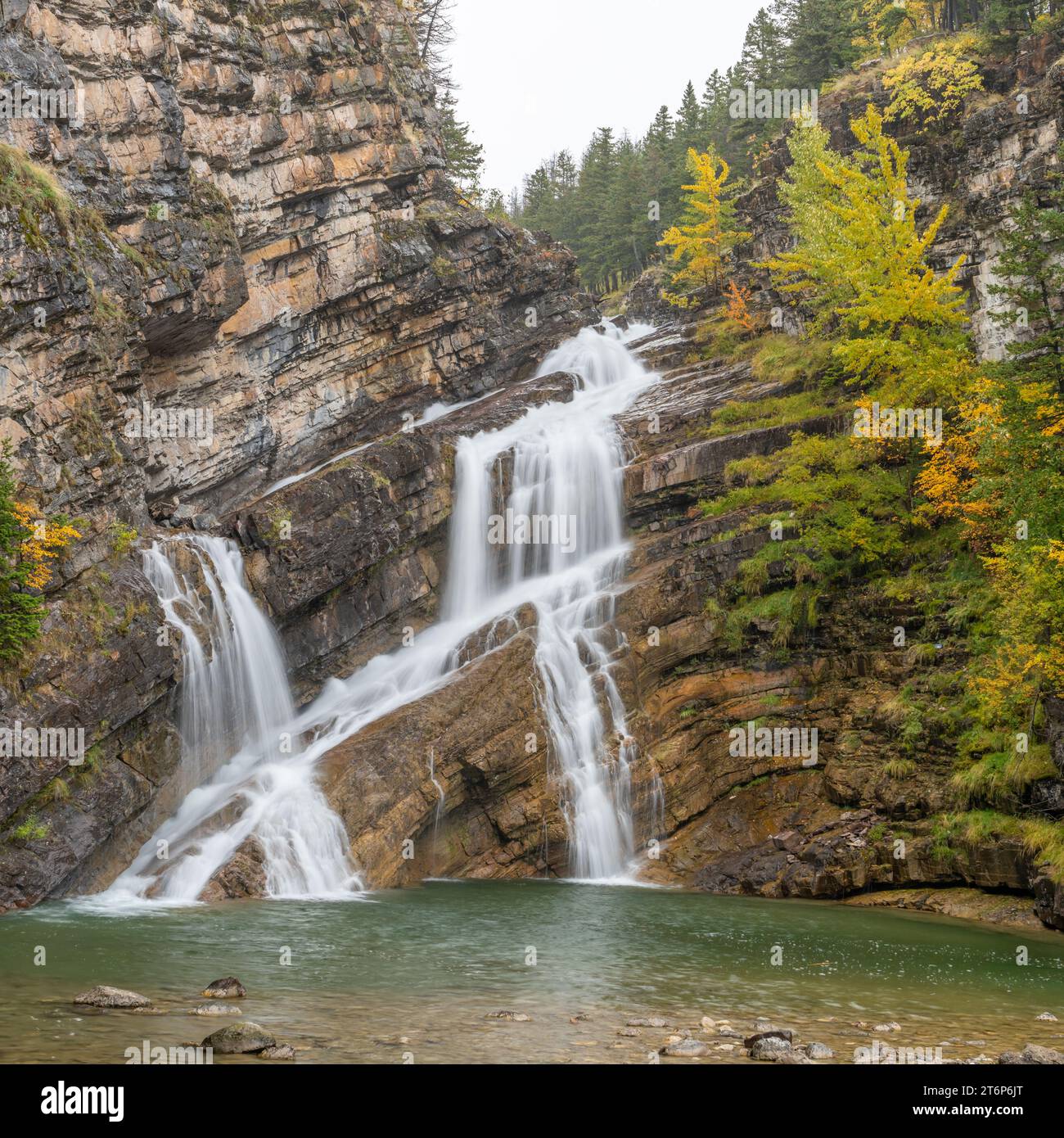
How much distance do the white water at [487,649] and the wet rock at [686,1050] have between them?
46.9ft

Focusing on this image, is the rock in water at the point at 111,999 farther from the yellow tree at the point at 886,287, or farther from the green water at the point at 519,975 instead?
the yellow tree at the point at 886,287

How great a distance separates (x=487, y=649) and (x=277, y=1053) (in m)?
20.4

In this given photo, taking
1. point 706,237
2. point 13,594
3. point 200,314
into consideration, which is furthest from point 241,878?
point 706,237

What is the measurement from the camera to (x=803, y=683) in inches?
1094

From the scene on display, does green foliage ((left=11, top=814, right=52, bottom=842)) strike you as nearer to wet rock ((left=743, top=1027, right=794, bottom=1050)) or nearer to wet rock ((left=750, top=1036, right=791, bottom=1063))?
wet rock ((left=743, top=1027, right=794, bottom=1050))

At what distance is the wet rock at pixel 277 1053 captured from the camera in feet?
32.1

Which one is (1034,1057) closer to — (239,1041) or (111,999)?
(239,1041)

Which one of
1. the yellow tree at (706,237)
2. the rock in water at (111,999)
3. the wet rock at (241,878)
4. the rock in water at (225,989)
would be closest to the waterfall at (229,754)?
the wet rock at (241,878)

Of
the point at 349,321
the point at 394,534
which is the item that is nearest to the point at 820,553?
the point at 394,534

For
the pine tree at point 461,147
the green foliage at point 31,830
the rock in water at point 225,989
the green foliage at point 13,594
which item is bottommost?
the rock in water at point 225,989

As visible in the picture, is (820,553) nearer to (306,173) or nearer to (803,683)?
(803,683)

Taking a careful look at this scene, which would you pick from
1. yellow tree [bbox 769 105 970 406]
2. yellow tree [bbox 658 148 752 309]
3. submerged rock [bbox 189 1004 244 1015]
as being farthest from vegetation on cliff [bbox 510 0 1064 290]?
submerged rock [bbox 189 1004 244 1015]

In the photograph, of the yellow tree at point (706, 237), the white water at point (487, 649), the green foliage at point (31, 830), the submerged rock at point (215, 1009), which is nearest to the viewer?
the submerged rock at point (215, 1009)

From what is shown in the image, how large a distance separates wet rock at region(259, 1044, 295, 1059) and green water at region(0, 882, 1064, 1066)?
0.18 meters
